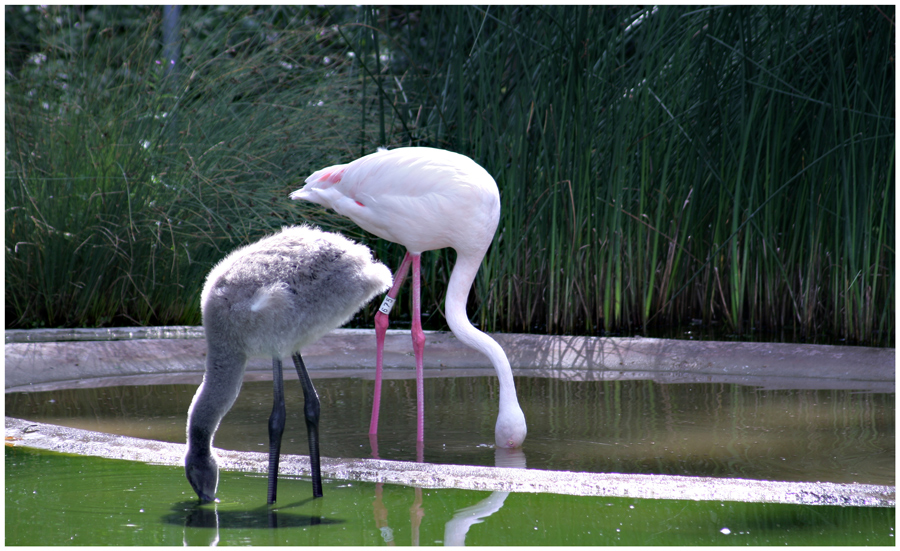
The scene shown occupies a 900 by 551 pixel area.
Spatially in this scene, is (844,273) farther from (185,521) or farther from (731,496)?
(185,521)

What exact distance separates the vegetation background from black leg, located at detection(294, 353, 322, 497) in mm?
2644

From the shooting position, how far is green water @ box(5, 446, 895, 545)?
2.32m

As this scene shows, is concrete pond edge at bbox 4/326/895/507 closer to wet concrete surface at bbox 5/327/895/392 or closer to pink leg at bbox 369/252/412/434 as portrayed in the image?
wet concrete surface at bbox 5/327/895/392

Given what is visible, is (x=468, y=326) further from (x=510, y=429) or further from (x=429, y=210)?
(x=510, y=429)

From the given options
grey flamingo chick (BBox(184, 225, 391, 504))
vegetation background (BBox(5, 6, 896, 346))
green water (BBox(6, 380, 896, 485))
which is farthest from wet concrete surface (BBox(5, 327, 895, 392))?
grey flamingo chick (BBox(184, 225, 391, 504))

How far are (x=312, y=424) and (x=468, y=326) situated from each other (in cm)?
111

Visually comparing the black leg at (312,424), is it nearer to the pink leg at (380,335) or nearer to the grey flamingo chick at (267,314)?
the grey flamingo chick at (267,314)

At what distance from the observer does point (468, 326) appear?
12.4 feet

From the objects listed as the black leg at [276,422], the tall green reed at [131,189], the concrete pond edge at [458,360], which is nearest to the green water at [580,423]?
the concrete pond edge at [458,360]

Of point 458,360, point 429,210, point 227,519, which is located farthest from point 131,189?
point 227,519

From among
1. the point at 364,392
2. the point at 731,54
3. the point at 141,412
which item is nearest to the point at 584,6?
the point at 731,54

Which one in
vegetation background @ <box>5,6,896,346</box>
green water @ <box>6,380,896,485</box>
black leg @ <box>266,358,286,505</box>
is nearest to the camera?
black leg @ <box>266,358,286,505</box>

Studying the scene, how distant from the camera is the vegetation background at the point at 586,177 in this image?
5.13 meters

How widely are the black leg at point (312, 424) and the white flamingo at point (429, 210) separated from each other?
77 centimetres
